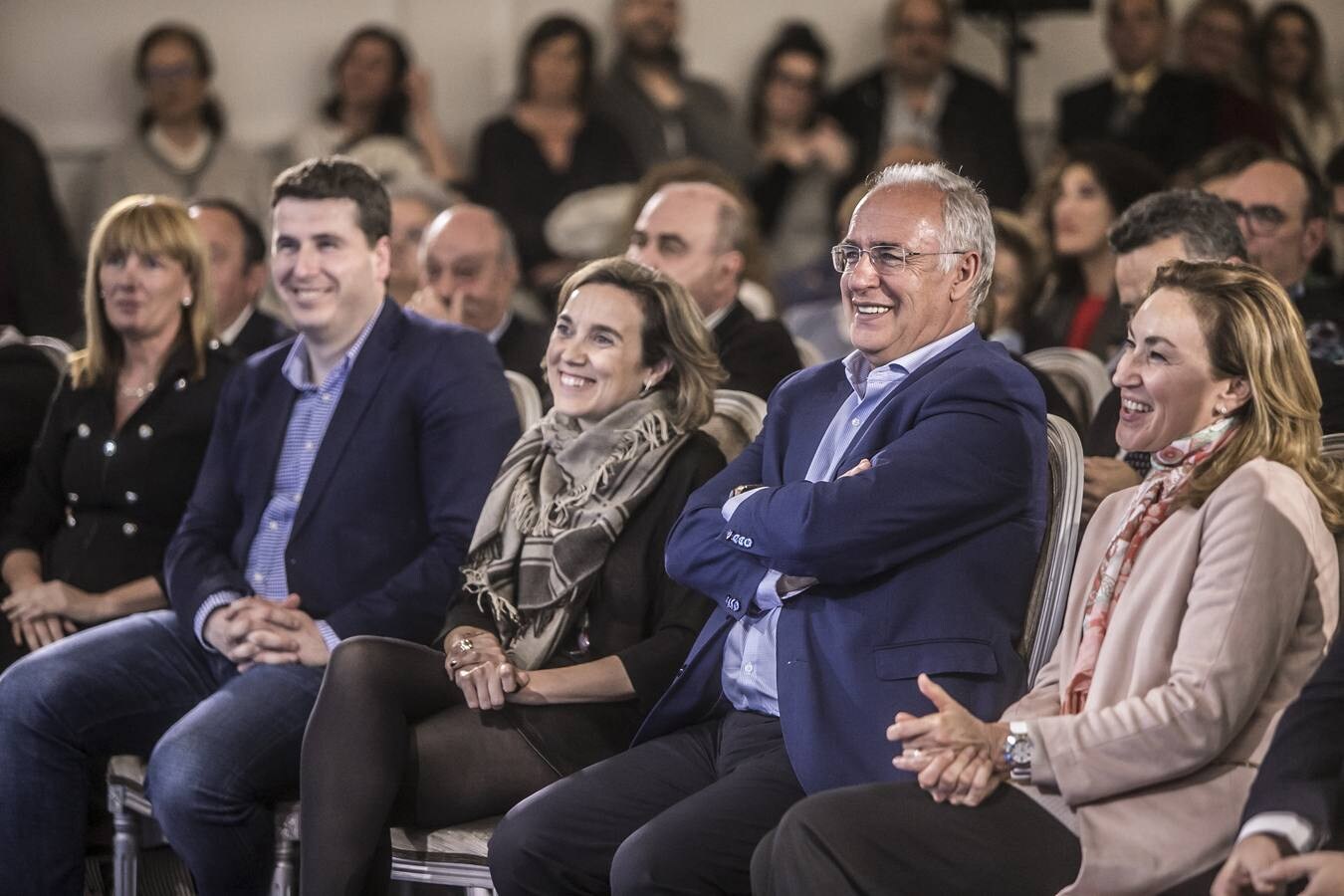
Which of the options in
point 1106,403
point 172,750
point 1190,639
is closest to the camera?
point 1190,639

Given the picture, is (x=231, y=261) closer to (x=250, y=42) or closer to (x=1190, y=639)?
(x=250, y=42)

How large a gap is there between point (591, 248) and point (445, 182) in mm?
607

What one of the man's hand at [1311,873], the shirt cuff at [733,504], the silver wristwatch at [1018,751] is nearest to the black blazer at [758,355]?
the shirt cuff at [733,504]

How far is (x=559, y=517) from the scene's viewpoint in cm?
292

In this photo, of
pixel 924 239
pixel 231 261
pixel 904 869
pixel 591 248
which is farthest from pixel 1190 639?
pixel 591 248

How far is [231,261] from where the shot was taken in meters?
4.49

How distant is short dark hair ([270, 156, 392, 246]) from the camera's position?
333 cm

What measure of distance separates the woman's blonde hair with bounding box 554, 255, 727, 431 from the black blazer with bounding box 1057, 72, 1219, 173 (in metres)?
3.72

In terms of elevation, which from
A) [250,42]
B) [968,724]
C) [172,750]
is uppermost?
[250,42]

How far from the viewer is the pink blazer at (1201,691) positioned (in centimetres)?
210

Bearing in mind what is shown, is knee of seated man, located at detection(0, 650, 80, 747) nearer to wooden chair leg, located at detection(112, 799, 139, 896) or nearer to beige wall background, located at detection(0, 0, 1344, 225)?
wooden chair leg, located at detection(112, 799, 139, 896)

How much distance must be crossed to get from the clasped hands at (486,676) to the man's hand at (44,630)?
1033 millimetres

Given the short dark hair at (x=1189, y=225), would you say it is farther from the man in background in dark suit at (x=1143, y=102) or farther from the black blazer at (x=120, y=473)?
the man in background in dark suit at (x=1143, y=102)

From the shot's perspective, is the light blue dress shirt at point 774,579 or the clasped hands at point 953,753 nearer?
the clasped hands at point 953,753
